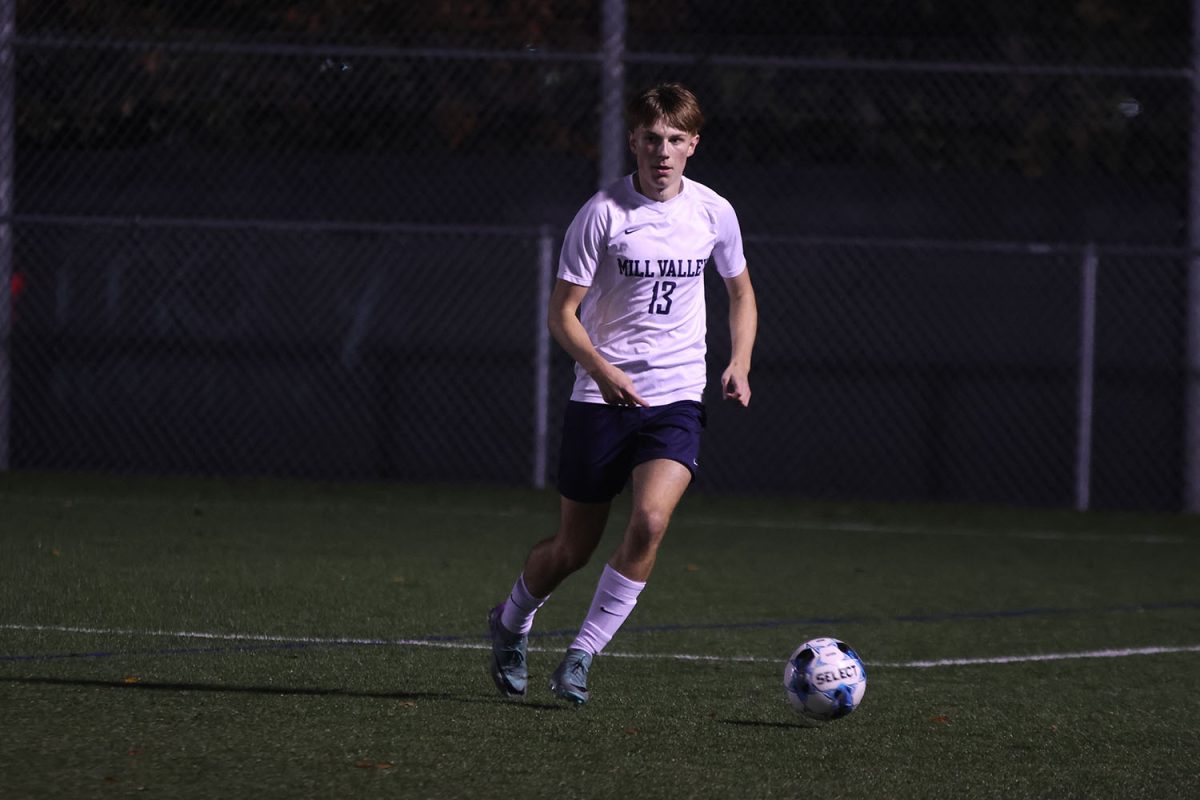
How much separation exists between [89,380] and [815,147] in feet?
17.9

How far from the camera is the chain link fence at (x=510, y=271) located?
45.3 feet

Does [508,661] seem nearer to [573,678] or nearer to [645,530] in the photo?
[573,678]

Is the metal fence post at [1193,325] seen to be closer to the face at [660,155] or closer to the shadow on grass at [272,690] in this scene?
the face at [660,155]

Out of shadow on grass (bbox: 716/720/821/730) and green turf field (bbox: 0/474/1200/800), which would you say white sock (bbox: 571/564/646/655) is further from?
shadow on grass (bbox: 716/720/821/730)

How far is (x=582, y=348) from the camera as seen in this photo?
5617 mm

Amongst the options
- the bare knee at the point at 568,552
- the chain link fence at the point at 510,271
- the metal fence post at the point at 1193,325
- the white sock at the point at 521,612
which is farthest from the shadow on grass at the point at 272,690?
the metal fence post at the point at 1193,325

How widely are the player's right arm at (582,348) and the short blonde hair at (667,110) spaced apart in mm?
519

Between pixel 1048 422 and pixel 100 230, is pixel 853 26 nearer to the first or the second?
pixel 1048 422

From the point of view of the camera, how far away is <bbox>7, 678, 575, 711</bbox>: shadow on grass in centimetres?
581

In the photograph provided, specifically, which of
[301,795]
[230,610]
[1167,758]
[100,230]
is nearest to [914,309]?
[100,230]

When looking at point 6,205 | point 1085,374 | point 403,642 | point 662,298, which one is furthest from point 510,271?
point 662,298

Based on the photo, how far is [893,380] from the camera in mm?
13805

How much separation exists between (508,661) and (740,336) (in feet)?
4.00

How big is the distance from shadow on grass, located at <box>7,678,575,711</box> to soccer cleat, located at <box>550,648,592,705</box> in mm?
87
